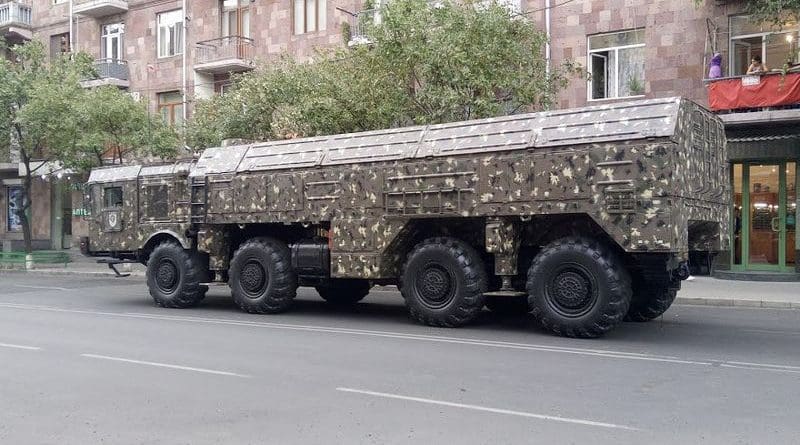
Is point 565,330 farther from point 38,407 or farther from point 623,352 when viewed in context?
point 38,407

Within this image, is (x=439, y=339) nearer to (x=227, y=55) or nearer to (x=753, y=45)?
(x=753, y=45)

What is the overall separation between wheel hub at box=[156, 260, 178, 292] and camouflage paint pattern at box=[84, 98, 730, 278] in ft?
3.44

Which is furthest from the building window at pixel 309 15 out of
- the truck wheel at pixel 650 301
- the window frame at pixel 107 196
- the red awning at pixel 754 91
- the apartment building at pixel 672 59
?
the truck wheel at pixel 650 301

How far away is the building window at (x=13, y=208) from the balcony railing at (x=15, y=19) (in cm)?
768

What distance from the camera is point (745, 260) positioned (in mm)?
20703

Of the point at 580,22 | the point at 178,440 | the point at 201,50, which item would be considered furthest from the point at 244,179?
the point at 201,50

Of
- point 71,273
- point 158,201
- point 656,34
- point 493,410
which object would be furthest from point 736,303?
point 71,273

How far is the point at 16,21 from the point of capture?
35.7 meters

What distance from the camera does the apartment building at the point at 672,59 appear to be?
19.1 m

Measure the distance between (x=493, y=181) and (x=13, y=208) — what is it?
34878 millimetres

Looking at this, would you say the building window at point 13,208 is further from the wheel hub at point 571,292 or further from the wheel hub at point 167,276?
the wheel hub at point 571,292

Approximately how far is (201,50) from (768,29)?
21150 millimetres

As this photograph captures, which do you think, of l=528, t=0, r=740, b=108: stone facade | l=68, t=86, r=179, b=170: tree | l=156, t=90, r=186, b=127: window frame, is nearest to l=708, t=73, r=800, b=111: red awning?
l=528, t=0, r=740, b=108: stone facade

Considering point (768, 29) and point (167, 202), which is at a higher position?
point (768, 29)
